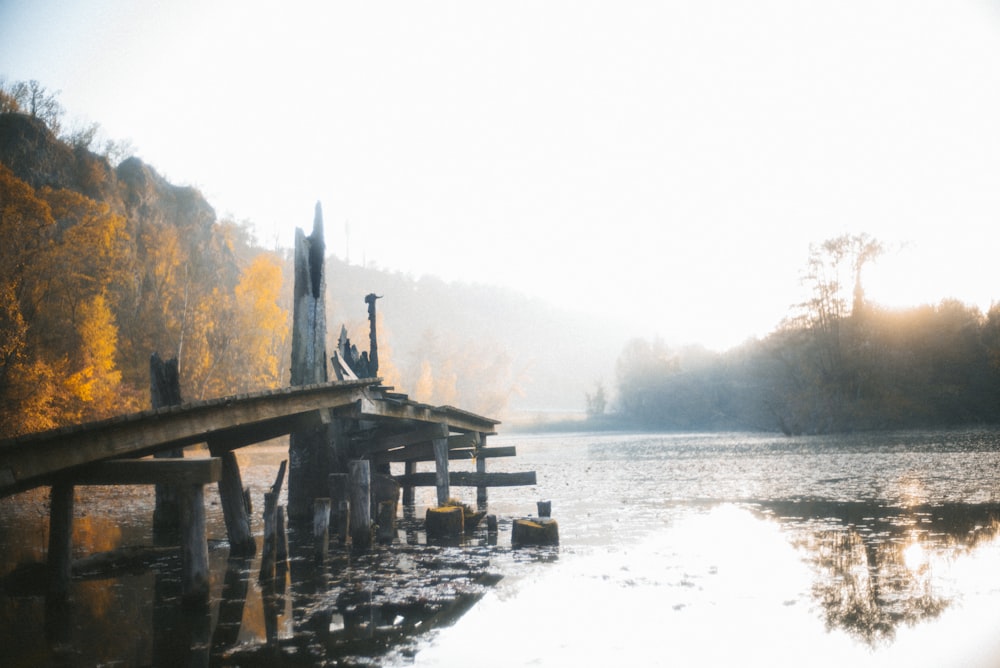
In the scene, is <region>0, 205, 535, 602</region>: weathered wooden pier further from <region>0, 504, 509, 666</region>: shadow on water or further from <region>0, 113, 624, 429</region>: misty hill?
<region>0, 113, 624, 429</region>: misty hill

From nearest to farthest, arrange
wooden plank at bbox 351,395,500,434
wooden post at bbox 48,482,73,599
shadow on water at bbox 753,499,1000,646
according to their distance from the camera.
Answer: shadow on water at bbox 753,499,1000,646 < wooden post at bbox 48,482,73,599 < wooden plank at bbox 351,395,500,434

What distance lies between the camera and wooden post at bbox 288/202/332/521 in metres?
14.5

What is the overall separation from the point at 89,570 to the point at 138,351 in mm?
30448

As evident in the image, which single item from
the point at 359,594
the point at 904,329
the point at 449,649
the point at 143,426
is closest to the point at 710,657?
the point at 449,649

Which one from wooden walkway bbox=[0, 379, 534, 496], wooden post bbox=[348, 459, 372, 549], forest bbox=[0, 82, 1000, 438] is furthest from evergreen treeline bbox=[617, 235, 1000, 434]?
wooden post bbox=[348, 459, 372, 549]

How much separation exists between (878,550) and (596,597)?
544cm

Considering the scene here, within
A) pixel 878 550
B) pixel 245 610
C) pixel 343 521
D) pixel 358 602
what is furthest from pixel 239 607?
pixel 878 550

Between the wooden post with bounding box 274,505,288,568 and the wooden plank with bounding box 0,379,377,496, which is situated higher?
the wooden plank with bounding box 0,379,377,496

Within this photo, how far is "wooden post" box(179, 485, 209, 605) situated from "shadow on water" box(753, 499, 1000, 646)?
7.38 metres

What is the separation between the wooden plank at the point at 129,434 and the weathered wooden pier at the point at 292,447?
12 mm

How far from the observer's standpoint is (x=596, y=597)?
8508 millimetres

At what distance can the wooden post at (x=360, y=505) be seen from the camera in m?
12.1

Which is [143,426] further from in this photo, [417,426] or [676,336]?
[676,336]

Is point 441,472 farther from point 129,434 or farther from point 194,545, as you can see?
point 129,434
